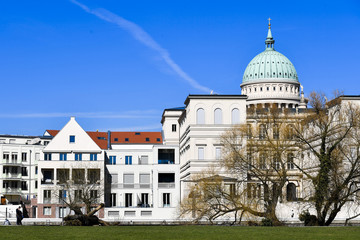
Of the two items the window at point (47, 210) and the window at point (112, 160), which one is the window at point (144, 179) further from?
the window at point (47, 210)

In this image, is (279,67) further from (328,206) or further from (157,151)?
(328,206)

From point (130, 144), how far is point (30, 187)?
2016 centimetres

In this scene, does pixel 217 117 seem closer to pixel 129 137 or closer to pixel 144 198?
pixel 144 198

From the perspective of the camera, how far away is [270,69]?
7362 inches

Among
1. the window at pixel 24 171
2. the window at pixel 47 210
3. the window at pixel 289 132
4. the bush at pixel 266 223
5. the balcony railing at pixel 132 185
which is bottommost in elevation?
the bush at pixel 266 223

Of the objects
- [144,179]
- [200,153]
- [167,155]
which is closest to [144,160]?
[167,155]

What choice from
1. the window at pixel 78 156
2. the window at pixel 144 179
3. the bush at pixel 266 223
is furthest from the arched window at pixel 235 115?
the bush at pixel 266 223

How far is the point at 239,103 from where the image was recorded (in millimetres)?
102125

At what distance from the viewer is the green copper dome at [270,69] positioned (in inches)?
7308

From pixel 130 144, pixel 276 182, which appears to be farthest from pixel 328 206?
pixel 130 144

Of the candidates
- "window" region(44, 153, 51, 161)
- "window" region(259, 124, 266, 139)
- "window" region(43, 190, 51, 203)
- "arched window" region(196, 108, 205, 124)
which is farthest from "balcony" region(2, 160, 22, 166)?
"window" region(259, 124, 266, 139)

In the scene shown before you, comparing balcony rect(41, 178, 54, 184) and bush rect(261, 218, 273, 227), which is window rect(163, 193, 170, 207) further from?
bush rect(261, 218, 273, 227)

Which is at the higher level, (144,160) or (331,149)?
(144,160)

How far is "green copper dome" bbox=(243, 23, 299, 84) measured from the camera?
609 feet
